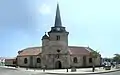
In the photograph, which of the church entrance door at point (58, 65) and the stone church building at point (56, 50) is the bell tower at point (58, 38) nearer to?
the stone church building at point (56, 50)

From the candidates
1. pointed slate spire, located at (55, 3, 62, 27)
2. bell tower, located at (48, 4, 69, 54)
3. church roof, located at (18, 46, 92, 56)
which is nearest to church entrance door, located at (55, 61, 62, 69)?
bell tower, located at (48, 4, 69, 54)

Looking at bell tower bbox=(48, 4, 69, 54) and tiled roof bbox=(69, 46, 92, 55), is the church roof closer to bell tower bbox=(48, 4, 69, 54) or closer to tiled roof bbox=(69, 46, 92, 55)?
tiled roof bbox=(69, 46, 92, 55)

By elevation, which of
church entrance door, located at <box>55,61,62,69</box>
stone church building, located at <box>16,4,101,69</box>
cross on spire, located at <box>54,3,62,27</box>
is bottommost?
church entrance door, located at <box>55,61,62,69</box>

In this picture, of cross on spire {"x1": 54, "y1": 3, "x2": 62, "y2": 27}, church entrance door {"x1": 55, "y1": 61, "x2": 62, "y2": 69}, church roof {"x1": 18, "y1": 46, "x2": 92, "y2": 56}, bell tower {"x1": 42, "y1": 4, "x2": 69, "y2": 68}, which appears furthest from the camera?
church roof {"x1": 18, "y1": 46, "x2": 92, "y2": 56}

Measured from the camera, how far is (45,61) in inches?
2704

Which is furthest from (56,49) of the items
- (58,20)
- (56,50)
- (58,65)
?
(58,20)

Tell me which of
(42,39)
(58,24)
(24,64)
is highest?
(58,24)

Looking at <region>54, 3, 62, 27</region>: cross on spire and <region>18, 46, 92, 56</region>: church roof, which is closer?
<region>54, 3, 62, 27</region>: cross on spire

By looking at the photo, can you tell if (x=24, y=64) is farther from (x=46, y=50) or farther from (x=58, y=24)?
(x=58, y=24)

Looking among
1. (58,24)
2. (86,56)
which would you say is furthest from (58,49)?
(86,56)

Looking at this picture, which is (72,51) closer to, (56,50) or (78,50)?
(78,50)

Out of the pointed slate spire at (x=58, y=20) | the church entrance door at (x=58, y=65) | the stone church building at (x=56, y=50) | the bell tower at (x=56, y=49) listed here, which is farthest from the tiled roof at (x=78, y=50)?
the pointed slate spire at (x=58, y=20)

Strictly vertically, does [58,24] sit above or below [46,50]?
above

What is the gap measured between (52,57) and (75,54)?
28.9ft
